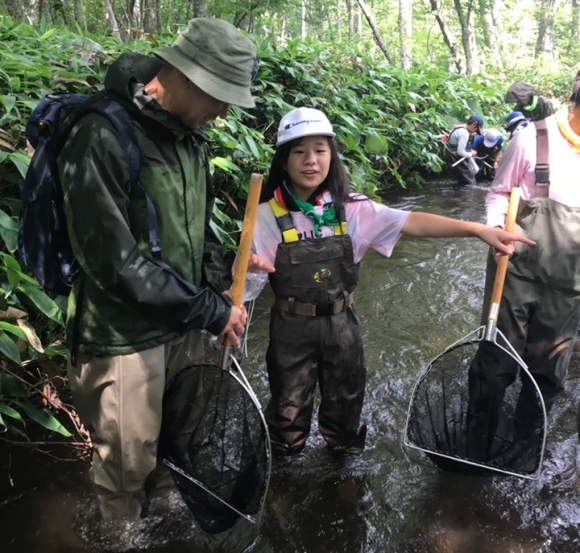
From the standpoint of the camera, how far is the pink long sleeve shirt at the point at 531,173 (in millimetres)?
2533

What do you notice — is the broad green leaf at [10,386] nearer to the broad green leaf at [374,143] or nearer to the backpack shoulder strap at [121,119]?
the backpack shoulder strap at [121,119]

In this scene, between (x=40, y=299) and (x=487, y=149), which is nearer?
(x=40, y=299)

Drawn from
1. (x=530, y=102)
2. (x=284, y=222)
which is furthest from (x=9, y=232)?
(x=530, y=102)

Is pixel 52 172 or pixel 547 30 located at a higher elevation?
pixel 547 30

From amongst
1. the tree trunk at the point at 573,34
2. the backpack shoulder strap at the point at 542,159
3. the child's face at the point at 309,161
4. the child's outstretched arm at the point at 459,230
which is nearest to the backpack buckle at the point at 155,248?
the child's face at the point at 309,161

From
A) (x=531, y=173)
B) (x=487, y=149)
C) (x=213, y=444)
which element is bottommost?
(x=213, y=444)

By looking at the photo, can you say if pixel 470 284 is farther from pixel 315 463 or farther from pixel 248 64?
pixel 248 64

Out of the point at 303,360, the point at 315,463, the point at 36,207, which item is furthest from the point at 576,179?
the point at 36,207

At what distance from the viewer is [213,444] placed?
2420 mm

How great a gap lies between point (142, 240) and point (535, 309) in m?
2.15

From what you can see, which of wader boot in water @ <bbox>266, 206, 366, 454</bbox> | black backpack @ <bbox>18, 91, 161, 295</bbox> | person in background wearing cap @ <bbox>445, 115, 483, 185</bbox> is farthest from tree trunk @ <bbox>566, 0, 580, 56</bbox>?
black backpack @ <bbox>18, 91, 161, 295</bbox>

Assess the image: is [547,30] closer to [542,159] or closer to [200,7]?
[200,7]

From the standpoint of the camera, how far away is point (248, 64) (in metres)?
1.92

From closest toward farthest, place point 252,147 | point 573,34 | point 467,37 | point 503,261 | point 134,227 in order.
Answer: point 134,227
point 503,261
point 252,147
point 467,37
point 573,34
